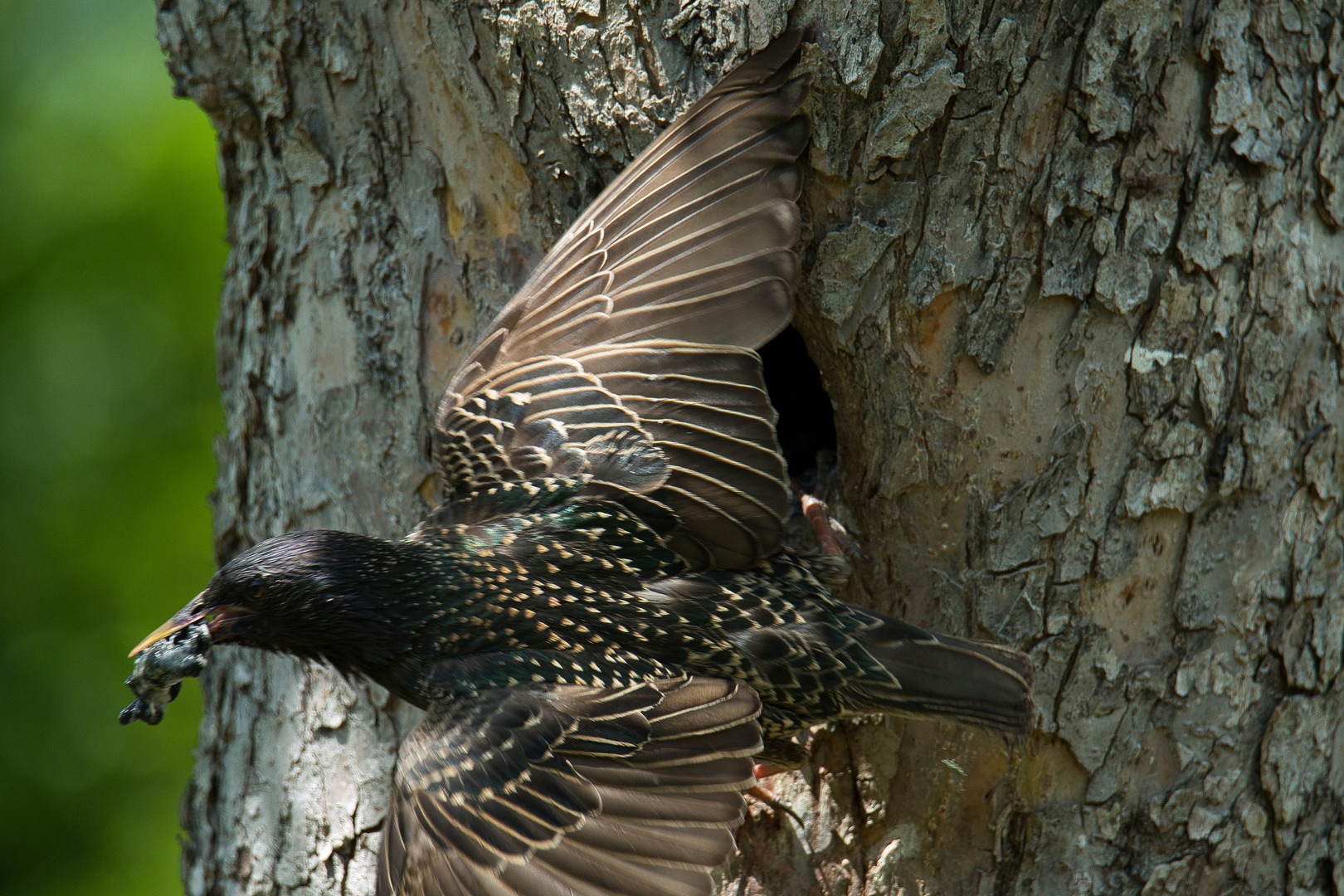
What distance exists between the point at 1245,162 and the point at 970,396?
73cm

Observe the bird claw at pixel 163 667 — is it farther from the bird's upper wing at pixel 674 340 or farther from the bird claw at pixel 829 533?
the bird claw at pixel 829 533

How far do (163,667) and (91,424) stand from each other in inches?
106

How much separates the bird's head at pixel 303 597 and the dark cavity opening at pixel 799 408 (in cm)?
141

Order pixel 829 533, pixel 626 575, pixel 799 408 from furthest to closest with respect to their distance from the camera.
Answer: pixel 799 408, pixel 829 533, pixel 626 575

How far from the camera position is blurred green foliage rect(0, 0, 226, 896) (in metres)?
4.34

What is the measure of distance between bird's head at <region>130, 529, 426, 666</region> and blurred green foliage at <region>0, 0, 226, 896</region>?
2.47 metres

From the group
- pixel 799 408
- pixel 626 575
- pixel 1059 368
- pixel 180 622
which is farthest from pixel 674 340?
pixel 180 622

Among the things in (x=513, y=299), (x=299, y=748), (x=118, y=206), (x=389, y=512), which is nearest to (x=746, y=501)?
(x=513, y=299)

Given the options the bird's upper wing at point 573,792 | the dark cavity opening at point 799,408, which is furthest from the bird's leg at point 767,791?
the dark cavity opening at point 799,408

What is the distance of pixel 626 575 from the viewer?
228cm

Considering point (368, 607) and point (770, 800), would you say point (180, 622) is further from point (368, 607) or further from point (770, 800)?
point (770, 800)

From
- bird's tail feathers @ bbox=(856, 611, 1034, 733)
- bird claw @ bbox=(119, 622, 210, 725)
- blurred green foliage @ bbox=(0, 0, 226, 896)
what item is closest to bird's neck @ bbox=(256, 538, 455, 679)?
bird claw @ bbox=(119, 622, 210, 725)

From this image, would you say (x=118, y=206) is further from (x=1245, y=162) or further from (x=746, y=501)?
(x=1245, y=162)

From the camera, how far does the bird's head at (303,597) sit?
220cm
